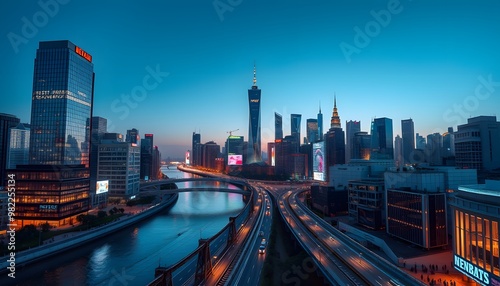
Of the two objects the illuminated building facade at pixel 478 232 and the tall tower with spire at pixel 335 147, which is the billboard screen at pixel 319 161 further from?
the illuminated building facade at pixel 478 232

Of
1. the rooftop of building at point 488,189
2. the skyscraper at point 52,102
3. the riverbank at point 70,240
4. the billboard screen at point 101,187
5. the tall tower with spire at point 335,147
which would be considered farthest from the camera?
the tall tower with spire at point 335,147

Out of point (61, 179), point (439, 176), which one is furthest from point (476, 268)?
point (61, 179)

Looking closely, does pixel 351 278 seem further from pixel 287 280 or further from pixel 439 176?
pixel 439 176

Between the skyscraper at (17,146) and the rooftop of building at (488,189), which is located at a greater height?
the skyscraper at (17,146)

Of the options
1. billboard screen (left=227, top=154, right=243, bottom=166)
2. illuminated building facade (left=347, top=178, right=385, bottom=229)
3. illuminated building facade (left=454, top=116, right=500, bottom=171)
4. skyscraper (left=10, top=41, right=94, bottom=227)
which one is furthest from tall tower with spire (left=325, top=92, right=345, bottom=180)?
skyscraper (left=10, top=41, right=94, bottom=227)

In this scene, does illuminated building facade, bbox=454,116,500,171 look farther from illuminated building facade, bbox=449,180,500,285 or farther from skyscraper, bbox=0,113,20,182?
skyscraper, bbox=0,113,20,182

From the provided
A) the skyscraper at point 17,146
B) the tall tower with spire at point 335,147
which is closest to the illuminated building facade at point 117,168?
the skyscraper at point 17,146

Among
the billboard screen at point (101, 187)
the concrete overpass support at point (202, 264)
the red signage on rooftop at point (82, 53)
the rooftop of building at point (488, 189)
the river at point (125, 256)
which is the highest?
the red signage on rooftop at point (82, 53)
